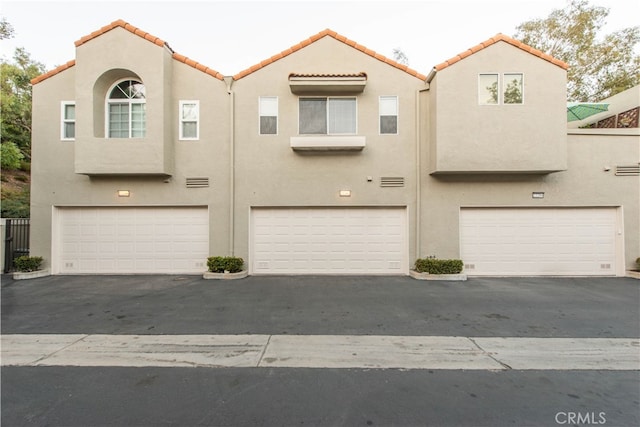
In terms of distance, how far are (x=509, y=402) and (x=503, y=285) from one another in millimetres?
5698

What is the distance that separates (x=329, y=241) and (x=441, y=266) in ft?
11.0

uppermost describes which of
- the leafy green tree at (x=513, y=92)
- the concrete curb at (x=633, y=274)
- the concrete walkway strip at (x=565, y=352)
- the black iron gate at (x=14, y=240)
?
the leafy green tree at (x=513, y=92)

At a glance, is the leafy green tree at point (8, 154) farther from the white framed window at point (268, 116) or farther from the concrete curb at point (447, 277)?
the concrete curb at point (447, 277)

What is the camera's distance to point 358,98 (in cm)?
894

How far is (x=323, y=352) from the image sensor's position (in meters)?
3.91

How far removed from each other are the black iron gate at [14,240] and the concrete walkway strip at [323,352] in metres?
6.94

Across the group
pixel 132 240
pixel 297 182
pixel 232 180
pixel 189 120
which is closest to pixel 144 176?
pixel 132 240

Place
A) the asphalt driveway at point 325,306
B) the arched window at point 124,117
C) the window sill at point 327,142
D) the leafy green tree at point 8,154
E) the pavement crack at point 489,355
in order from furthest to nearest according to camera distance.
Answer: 1. the leafy green tree at point 8,154
2. the arched window at point 124,117
3. the window sill at point 327,142
4. the asphalt driveway at point 325,306
5. the pavement crack at point 489,355

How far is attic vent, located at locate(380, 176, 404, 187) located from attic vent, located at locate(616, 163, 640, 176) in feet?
21.6

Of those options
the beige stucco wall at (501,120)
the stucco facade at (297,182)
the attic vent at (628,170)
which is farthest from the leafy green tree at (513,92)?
the attic vent at (628,170)

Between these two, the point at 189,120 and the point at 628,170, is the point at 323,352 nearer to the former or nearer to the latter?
the point at 189,120

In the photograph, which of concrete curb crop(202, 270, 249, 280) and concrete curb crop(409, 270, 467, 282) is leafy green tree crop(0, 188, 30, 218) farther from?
A: concrete curb crop(409, 270, 467, 282)

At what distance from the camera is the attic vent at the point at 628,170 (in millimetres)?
8664

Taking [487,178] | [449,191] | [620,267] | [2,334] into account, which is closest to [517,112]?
[487,178]
